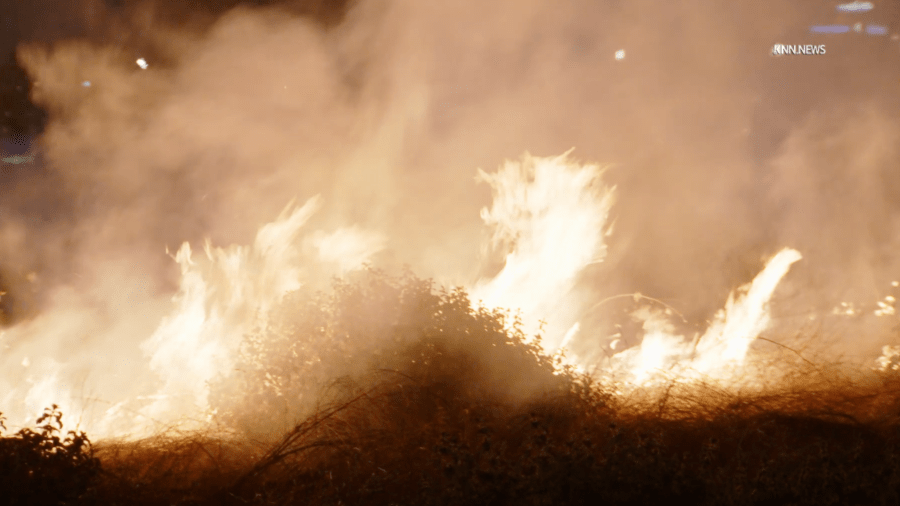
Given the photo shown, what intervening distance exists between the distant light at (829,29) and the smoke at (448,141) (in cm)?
98

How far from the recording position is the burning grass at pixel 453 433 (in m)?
5.38

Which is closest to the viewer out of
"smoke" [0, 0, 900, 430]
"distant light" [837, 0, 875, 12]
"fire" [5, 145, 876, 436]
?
"fire" [5, 145, 876, 436]

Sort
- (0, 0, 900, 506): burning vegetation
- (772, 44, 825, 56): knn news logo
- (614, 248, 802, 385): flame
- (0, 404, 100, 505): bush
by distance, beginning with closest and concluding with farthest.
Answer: (0, 404, 100, 505): bush
(0, 0, 900, 506): burning vegetation
(614, 248, 802, 385): flame
(772, 44, 825, 56): knn news logo

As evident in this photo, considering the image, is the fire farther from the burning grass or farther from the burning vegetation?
the burning grass

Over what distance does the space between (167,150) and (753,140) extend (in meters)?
11.8

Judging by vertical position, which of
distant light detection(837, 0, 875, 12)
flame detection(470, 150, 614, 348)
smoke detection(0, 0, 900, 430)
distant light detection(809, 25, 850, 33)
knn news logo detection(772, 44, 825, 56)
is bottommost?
flame detection(470, 150, 614, 348)

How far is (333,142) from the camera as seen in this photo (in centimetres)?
1171

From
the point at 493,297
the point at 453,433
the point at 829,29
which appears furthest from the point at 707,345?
the point at 829,29

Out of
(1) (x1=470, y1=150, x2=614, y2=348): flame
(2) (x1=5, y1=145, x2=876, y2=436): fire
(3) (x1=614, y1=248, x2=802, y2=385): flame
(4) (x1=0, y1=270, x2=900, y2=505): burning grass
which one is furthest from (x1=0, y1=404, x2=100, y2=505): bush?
(3) (x1=614, y1=248, x2=802, y2=385): flame

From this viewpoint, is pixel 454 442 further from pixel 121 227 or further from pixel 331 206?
pixel 121 227

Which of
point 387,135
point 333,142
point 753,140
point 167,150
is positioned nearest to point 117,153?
point 167,150

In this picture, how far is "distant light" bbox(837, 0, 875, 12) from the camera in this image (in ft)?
43.7

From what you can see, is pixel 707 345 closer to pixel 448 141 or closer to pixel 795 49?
pixel 448 141

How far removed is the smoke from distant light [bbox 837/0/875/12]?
1.44 metres
